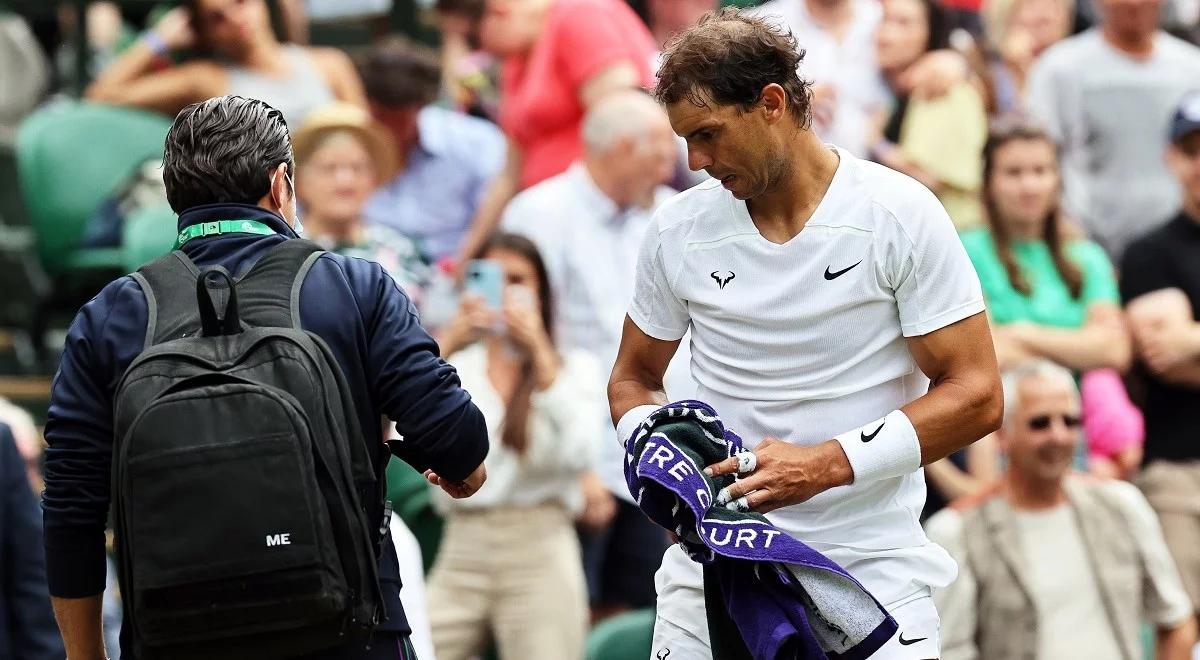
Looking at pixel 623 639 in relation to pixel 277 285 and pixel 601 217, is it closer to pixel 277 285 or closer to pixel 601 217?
pixel 601 217

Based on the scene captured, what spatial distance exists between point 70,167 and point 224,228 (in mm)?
5008

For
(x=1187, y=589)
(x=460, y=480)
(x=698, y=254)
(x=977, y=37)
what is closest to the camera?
(x=460, y=480)

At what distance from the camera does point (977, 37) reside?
8961mm

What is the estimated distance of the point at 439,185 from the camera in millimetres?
8445

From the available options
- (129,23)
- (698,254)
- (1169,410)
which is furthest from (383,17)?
(698,254)

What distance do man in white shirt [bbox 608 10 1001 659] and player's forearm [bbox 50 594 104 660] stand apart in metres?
1.11

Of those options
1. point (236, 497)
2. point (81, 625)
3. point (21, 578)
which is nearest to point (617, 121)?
point (21, 578)

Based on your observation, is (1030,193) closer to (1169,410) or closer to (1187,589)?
(1169,410)

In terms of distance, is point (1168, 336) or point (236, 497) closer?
point (236, 497)

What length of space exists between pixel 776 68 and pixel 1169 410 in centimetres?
362

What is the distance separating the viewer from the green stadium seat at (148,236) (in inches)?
297

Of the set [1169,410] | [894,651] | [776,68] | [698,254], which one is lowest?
[1169,410]

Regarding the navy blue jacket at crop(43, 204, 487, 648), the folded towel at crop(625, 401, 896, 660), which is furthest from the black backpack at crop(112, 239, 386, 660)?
the folded towel at crop(625, 401, 896, 660)

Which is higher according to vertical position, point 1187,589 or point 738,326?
point 738,326
